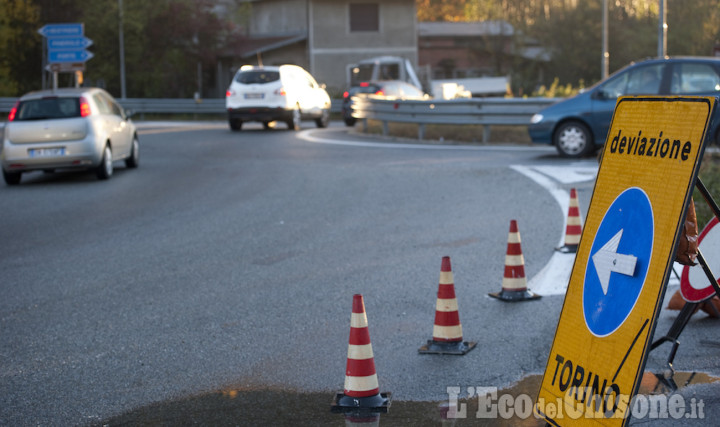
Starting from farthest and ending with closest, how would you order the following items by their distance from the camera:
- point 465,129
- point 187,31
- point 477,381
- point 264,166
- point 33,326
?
1. point 187,31
2. point 465,129
3. point 264,166
4. point 33,326
5. point 477,381

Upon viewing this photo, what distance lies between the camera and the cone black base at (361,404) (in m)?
4.93

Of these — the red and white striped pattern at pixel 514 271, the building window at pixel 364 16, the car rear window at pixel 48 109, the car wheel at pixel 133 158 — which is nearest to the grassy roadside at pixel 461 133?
the car wheel at pixel 133 158

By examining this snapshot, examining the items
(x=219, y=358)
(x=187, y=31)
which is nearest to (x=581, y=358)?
(x=219, y=358)

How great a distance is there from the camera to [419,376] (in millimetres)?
5512

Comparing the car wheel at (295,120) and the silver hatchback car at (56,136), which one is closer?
the silver hatchback car at (56,136)

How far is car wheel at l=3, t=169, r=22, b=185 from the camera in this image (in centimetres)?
1540

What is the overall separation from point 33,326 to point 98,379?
4.73 feet

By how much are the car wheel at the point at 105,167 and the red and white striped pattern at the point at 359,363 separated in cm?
1134

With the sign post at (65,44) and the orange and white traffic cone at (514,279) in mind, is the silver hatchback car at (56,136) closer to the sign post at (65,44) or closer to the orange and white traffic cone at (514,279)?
the orange and white traffic cone at (514,279)

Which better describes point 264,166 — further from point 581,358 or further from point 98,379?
point 581,358

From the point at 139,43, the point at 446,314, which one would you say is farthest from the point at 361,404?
the point at 139,43

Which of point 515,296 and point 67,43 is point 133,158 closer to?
point 515,296

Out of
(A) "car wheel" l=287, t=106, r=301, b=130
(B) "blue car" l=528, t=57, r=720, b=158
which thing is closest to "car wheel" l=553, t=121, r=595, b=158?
(B) "blue car" l=528, t=57, r=720, b=158

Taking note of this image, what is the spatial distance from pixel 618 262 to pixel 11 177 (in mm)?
13117
